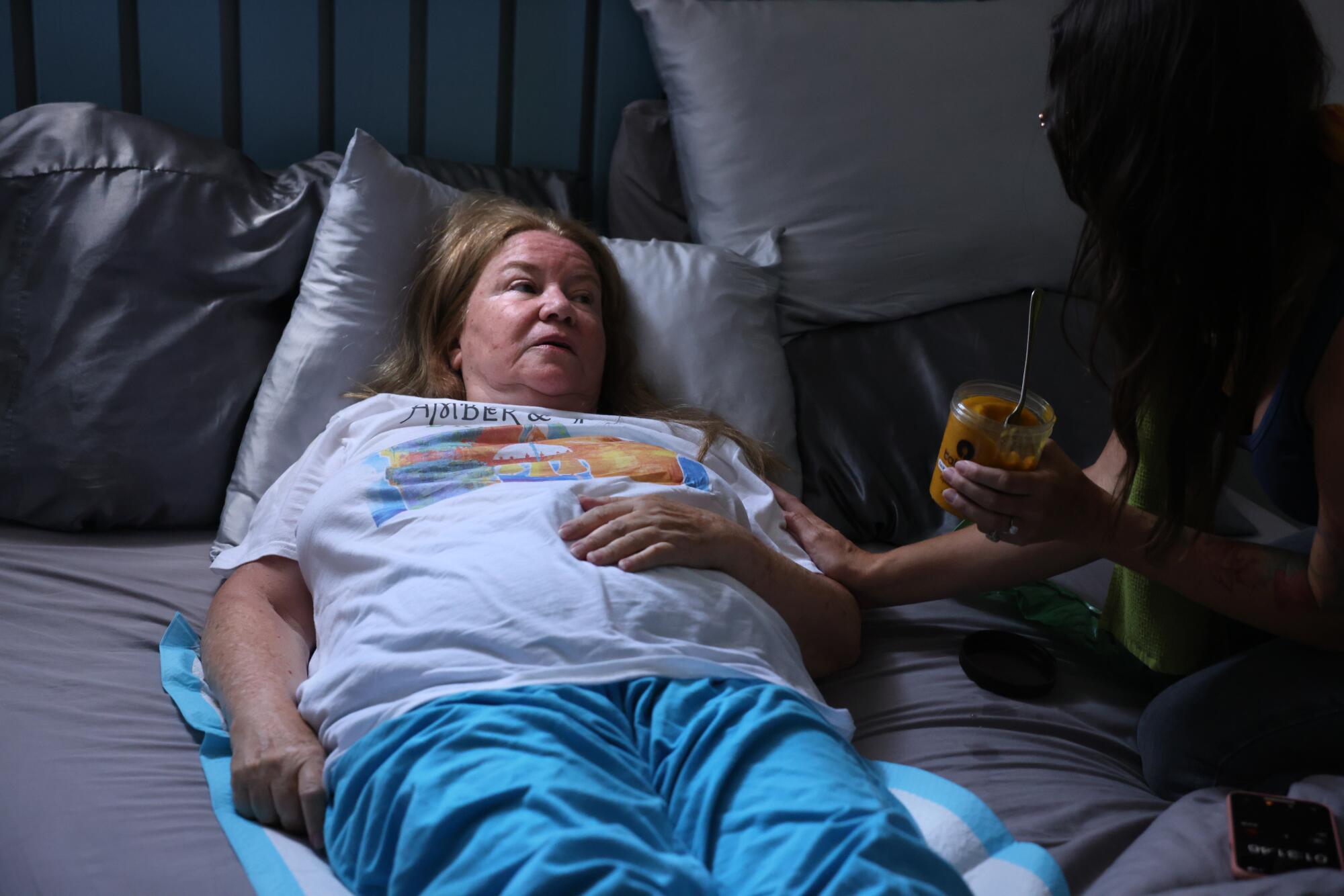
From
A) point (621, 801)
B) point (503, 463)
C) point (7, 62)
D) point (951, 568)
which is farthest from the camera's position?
point (7, 62)

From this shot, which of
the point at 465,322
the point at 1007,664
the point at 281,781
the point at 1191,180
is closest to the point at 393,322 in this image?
the point at 465,322

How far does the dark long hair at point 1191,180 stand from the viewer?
3.29 ft

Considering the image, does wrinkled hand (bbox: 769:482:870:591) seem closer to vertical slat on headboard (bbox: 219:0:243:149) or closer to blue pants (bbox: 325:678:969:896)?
blue pants (bbox: 325:678:969:896)

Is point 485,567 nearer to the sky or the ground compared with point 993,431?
nearer to the ground

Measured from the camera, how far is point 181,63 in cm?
189

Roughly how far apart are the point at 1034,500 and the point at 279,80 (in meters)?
1.55

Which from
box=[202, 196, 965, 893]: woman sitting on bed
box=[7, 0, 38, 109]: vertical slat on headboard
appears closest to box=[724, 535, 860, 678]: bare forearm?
box=[202, 196, 965, 893]: woman sitting on bed

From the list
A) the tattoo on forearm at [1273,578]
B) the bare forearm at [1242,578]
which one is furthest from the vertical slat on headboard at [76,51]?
the tattoo on forearm at [1273,578]

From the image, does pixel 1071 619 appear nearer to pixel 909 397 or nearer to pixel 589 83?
pixel 909 397

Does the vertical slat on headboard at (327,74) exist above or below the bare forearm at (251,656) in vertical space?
above

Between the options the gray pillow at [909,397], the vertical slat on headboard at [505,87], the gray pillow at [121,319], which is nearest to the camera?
the gray pillow at [121,319]

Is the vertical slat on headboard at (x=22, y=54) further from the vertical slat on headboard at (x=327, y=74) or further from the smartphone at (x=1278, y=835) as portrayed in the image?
the smartphone at (x=1278, y=835)

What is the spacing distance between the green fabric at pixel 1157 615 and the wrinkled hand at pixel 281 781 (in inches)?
40.2

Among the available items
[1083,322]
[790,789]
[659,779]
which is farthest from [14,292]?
[1083,322]
